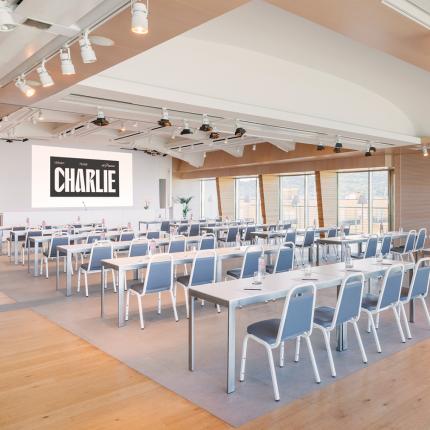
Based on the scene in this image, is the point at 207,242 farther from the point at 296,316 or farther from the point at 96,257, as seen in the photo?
the point at 296,316

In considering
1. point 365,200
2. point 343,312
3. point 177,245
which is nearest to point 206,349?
point 343,312

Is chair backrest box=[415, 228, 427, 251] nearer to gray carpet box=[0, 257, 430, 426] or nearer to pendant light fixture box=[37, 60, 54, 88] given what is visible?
gray carpet box=[0, 257, 430, 426]

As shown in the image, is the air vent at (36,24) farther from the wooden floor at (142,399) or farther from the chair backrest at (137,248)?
the chair backrest at (137,248)

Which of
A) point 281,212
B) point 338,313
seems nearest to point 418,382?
point 338,313

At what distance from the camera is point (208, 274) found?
6.07m

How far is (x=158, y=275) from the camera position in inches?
223

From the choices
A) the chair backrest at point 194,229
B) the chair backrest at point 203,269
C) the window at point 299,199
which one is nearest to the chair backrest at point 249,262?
the chair backrest at point 203,269

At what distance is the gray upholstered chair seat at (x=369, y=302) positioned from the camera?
4762 mm

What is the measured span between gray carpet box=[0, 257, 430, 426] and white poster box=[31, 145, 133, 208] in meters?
10.1

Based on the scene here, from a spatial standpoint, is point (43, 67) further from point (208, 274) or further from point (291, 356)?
point (291, 356)

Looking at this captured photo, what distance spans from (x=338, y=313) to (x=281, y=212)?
560 inches

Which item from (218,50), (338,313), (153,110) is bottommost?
(338,313)

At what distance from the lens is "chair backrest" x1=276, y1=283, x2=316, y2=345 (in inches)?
143

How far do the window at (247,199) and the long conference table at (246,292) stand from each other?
14.3 m
